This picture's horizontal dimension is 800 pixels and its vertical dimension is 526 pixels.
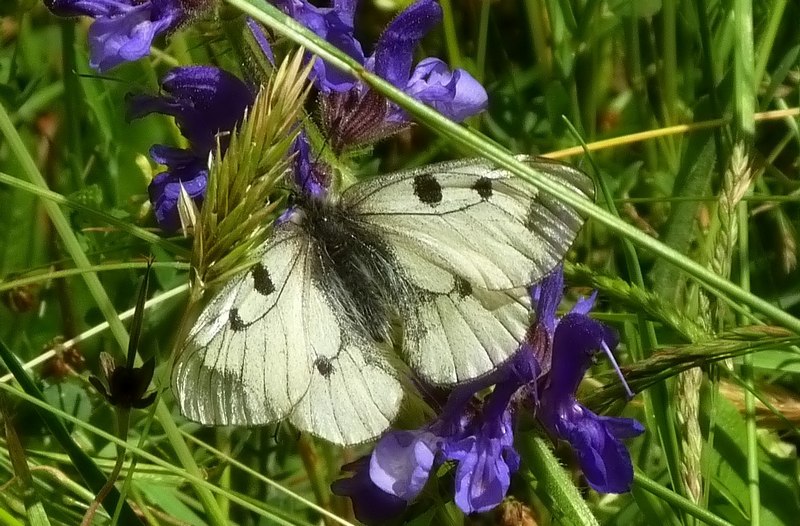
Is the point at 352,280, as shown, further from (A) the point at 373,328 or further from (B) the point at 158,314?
(B) the point at 158,314

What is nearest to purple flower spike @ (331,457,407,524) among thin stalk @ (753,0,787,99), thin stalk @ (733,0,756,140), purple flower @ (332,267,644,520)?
purple flower @ (332,267,644,520)

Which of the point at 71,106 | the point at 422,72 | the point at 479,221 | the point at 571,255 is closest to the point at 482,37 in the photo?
the point at 571,255

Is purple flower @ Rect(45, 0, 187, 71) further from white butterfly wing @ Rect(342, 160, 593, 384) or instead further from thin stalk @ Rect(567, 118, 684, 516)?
thin stalk @ Rect(567, 118, 684, 516)

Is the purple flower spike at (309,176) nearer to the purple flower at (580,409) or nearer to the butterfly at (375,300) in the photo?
the butterfly at (375,300)

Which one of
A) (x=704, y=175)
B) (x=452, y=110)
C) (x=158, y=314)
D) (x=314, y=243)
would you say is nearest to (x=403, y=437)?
(x=314, y=243)

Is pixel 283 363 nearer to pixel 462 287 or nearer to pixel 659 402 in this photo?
pixel 462 287

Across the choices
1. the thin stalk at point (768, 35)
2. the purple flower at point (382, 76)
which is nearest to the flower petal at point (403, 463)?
the purple flower at point (382, 76)
